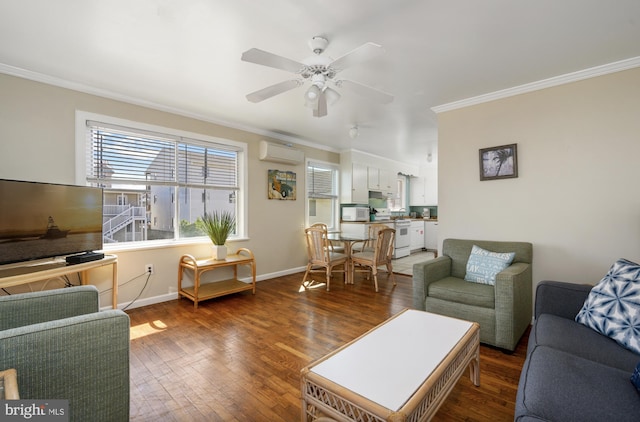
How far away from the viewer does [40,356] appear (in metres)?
1.02

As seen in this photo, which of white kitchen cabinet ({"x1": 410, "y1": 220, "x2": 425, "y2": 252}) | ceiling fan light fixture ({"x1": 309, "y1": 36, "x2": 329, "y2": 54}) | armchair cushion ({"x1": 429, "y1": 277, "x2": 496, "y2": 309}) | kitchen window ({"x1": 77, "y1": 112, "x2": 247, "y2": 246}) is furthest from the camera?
white kitchen cabinet ({"x1": 410, "y1": 220, "x2": 425, "y2": 252})

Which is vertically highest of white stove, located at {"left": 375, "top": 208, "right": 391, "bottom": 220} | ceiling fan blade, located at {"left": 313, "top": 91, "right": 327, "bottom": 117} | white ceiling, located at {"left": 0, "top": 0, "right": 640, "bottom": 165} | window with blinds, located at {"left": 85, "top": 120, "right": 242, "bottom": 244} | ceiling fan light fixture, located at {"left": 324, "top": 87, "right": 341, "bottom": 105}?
white ceiling, located at {"left": 0, "top": 0, "right": 640, "bottom": 165}

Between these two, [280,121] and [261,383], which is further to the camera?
[280,121]

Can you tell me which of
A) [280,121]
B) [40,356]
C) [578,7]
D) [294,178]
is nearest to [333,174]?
[294,178]

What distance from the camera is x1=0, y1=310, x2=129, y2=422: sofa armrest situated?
1.00 m

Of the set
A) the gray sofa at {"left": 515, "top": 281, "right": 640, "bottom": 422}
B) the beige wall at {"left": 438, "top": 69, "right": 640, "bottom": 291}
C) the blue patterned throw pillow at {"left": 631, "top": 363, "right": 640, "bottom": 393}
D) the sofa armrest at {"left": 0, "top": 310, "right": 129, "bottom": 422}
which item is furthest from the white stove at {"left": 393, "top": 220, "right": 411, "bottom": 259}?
the sofa armrest at {"left": 0, "top": 310, "right": 129, "bottom": 422}

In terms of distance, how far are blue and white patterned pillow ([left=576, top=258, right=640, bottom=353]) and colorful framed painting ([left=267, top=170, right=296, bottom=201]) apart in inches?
152

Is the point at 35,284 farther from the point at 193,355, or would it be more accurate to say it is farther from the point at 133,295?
the point at 193,355

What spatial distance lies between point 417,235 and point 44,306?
7.12m

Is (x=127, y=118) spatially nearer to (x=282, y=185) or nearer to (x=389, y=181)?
(x=282, y=185)

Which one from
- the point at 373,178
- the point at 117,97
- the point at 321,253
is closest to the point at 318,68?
the point at 117,97

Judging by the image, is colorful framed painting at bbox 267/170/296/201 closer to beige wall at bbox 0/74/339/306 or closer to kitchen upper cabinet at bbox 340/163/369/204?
beige wall at bbox 0/74/339/306

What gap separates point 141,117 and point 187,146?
23.7 inches

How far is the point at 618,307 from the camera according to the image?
4.91ft
